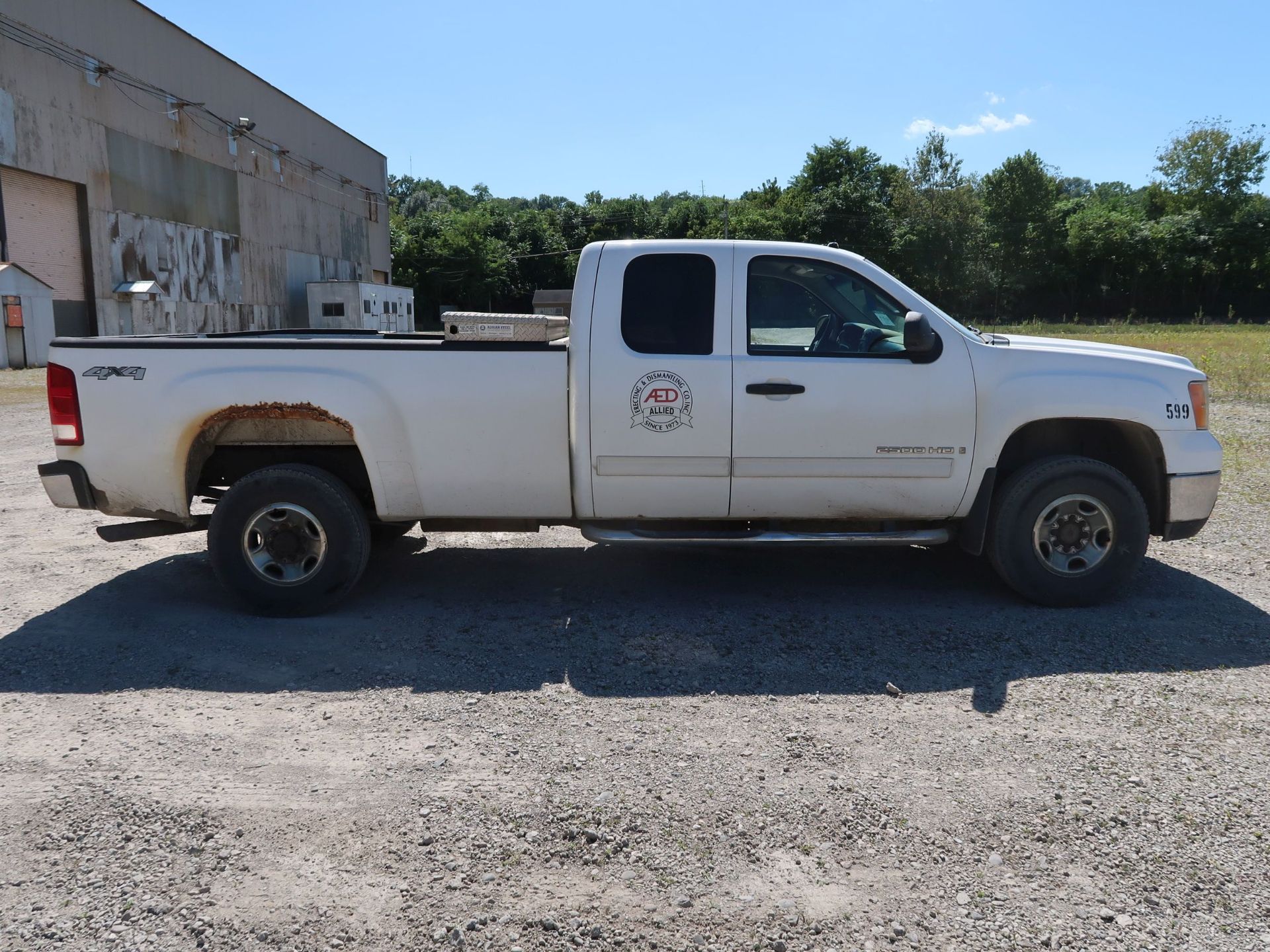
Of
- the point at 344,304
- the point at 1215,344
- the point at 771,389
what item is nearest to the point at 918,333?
the point at 771,389

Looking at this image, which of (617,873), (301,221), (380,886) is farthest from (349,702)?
(301,221)

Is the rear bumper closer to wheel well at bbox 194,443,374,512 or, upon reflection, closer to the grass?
wheel well at bbox 194,443,374,512

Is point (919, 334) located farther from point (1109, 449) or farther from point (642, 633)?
point (642, 633)

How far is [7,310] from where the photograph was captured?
25562 millimetres

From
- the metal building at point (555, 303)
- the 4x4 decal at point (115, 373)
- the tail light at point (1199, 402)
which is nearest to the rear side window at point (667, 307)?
the metal building at point (555, 303)

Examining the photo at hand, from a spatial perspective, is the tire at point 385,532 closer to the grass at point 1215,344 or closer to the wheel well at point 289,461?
the wheel well at point 289,461

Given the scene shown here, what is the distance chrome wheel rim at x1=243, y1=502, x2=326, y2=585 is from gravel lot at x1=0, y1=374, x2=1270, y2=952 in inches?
13.7

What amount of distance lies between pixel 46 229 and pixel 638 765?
30512 millimetres

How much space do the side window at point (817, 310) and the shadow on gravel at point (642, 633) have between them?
5.11 ft

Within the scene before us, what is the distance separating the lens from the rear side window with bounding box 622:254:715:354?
546cm

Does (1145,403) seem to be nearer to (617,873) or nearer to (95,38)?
(617,873)

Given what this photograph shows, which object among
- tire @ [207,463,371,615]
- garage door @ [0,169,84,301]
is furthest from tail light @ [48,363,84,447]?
garage door @ [0,169,84,301]

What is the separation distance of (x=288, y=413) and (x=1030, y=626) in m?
4.39

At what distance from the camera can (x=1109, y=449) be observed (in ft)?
20.0
